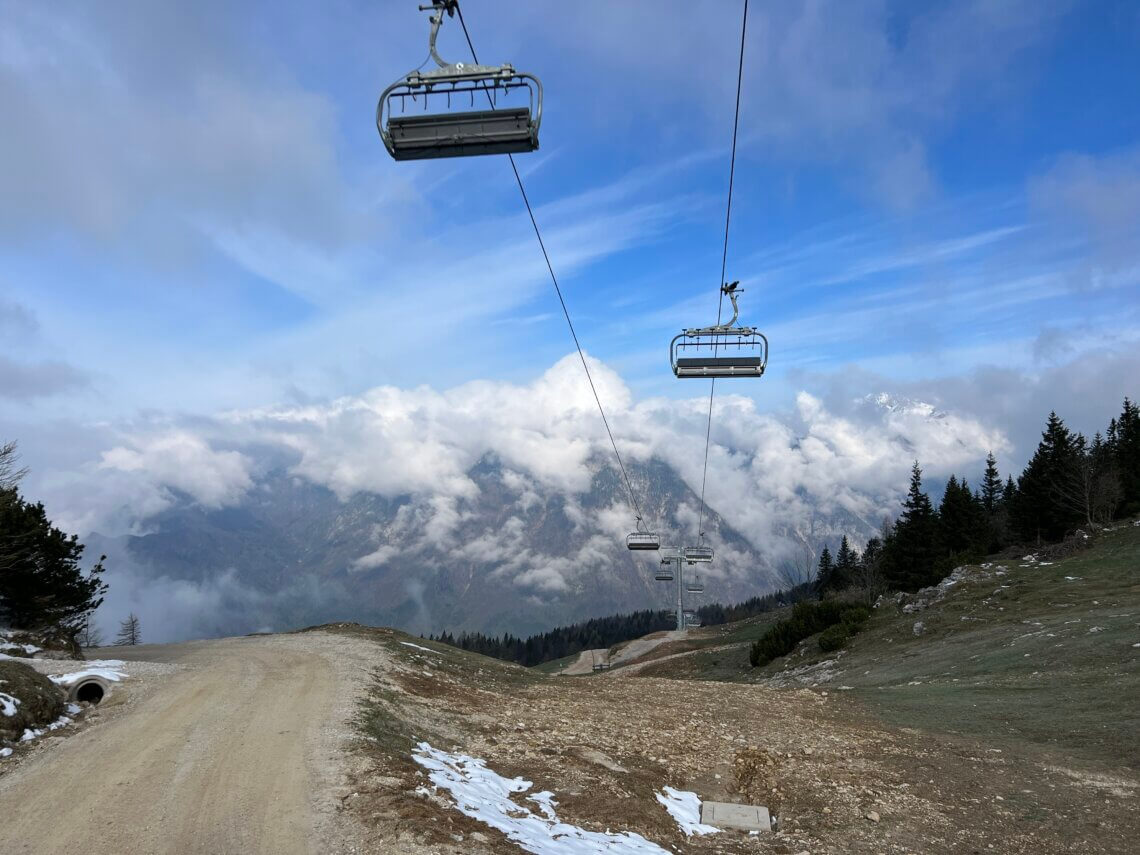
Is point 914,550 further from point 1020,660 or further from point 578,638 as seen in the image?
point 578,638

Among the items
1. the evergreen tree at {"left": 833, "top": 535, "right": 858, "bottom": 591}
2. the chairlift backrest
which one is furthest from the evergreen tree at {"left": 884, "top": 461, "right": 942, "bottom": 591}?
the chairlift backrest

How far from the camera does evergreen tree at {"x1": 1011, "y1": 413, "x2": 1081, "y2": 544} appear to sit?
66.2 meters

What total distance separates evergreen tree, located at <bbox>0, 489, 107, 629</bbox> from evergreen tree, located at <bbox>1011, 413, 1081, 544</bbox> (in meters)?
74.5

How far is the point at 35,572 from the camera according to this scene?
30547 millimetres

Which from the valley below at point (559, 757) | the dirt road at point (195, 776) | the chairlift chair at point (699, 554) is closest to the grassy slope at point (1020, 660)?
the valley below at point (559, 757)

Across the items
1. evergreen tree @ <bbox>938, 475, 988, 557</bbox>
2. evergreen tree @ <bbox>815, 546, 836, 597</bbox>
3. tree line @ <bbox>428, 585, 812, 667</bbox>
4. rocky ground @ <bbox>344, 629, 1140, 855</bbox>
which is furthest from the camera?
tree line @ <bbox>428, 585, 812, 667</bbox>

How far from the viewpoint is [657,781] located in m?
14.3

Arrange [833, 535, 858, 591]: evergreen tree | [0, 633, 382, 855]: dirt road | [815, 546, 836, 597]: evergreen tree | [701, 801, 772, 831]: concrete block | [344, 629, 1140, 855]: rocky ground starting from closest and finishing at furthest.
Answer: [0, 633, 382, 855]: dirt road → [344, 629, 1140, 855]: rocky ground → [701, 801, 772, 831]: concrete block → [833, 535, 858, 591]: evergreen tree → [815, 546, 836, 597]: evergreen tree

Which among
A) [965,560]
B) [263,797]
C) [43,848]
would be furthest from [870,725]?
[965,560]

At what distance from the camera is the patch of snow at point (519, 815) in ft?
32.5

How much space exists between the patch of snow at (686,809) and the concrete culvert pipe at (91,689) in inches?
511

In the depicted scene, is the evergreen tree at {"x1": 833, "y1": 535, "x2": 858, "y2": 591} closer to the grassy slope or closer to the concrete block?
the grassy slope

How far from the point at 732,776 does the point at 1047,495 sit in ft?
225

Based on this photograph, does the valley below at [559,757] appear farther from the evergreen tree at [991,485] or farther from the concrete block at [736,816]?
the evergreen tree at [991,485]
